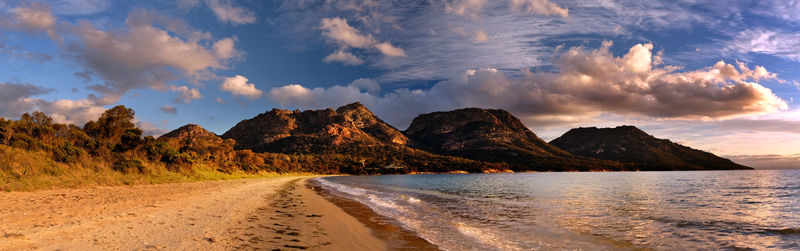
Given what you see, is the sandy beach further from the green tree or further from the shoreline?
the green tree

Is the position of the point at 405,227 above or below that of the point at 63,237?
below

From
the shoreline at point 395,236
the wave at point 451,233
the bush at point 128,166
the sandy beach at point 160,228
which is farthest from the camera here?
the bush at point 128,166

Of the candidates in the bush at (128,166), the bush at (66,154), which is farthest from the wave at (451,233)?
the bush at (128,166)

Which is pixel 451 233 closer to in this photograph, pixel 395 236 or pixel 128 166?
pixel 395 236

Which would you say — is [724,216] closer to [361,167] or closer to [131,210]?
[131,210]

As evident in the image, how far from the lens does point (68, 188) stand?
20094 mm

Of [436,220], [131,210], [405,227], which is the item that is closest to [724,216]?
[436,220]

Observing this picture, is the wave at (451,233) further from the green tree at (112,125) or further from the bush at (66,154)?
the green tree at (112,125)

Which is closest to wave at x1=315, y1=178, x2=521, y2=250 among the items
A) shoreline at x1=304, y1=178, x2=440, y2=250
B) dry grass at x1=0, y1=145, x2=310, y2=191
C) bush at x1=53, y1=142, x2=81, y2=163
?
shoreline at x1=304, y1=178, x2=440, y2=250

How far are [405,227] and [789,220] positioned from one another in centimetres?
1850

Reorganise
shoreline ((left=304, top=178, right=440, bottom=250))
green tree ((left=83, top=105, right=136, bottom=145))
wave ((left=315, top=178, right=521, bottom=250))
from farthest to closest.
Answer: green tree ((left=83, top=105, right=136, bottom=145)), wave ((left=315, top=178, right=521, bottom=250)), shoreline ((left=304, top=178, right=440, bottom=250))

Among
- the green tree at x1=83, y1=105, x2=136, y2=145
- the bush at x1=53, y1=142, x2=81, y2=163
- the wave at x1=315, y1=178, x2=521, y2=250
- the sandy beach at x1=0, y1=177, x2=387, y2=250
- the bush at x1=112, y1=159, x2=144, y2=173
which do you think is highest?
the green tree at x1=83, y1=105, x2=136, y2=145

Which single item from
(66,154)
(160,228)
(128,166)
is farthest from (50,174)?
(160,228)

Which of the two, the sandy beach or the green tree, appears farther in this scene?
the green tree
